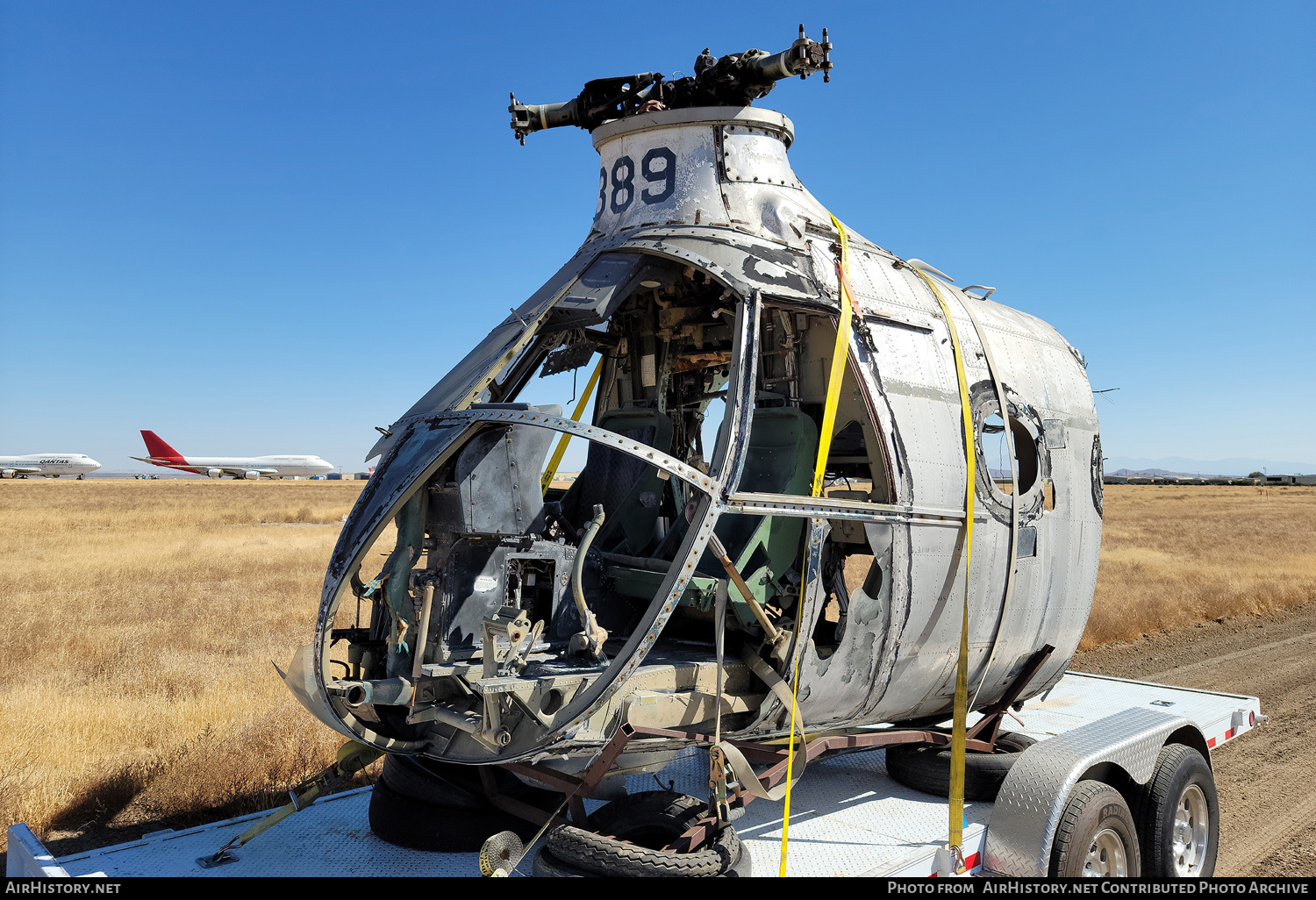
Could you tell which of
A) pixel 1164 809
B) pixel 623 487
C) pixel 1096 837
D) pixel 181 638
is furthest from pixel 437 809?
pixel 181 638

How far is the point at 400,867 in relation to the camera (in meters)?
4.51

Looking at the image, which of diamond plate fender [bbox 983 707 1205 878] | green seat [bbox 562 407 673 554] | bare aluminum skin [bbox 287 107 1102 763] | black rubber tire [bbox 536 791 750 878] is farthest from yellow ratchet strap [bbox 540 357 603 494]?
diamond plate fender [bbox 983 707 1205 878]

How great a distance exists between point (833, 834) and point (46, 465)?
112742mm

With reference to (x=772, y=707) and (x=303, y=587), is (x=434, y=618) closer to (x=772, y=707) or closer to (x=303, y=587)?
(x=772, y=707)

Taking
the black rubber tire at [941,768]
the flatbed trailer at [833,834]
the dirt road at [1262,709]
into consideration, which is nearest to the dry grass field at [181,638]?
the dirt road at [1262,709]

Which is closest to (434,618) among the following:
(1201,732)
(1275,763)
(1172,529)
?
(1201,732)

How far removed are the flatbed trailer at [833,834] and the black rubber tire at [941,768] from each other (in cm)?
9

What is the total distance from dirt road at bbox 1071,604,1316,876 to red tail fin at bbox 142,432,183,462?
9857 cm

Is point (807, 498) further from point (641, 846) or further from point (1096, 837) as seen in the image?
point (1096, 837)

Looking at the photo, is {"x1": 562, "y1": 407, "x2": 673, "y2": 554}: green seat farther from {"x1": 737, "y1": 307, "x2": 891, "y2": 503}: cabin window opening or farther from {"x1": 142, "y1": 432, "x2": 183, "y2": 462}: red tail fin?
{"x1": 142, "y1": 432, "x2": 183, "y2": 462}: red tail fin

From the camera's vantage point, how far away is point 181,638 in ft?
38.5

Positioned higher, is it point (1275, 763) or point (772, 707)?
point (772, 707)

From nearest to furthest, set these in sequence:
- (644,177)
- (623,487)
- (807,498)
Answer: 1. (807,498)
2. (644,177)
3. (623,487)
